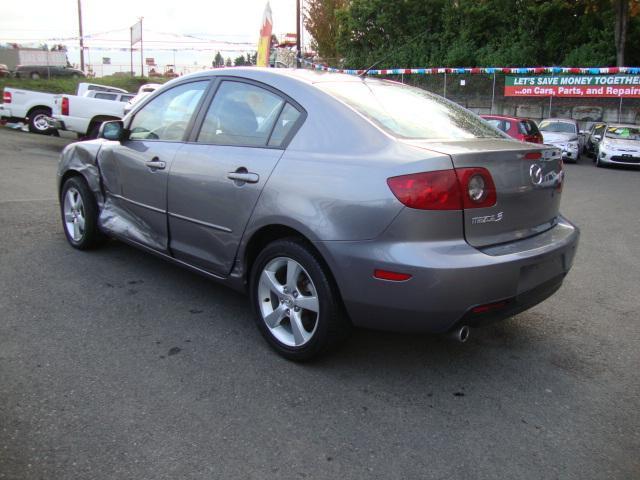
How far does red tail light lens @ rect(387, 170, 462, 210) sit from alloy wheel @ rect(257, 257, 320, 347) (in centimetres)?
72

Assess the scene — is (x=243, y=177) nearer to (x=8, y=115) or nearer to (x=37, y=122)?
(x=37, y=122)

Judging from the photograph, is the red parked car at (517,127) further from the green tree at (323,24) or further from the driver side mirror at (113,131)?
the green tree at (323,24)

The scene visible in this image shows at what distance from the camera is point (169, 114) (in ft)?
13.8

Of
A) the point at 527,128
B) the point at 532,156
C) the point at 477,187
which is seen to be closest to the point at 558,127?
the point at 527,128

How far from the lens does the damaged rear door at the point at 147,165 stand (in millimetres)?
3996

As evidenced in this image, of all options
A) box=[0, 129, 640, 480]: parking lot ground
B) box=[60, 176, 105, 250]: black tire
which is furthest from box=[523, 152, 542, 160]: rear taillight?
box=[60, 176, 105, 250]: black tire

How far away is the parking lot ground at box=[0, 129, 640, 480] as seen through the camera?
2393 millimetres

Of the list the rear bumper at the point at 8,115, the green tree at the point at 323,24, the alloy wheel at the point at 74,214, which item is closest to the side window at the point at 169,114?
the alloy wheel at the point at 74,214

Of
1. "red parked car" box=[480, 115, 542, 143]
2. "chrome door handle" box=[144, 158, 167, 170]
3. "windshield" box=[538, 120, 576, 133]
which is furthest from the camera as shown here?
"windshield" box=[538, 120, 576, 133]

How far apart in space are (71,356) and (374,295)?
70.6 inches

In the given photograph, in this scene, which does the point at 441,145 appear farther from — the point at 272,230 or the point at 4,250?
the point at 4,250

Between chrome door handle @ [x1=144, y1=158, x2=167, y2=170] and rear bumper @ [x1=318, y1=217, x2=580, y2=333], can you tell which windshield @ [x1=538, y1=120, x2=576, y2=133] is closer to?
chrome door handle @ [x1=144, y1=158, x2=167, y2=170]

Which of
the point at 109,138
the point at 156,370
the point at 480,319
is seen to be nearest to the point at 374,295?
the point at 480,319

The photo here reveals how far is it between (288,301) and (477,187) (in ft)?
4.01
